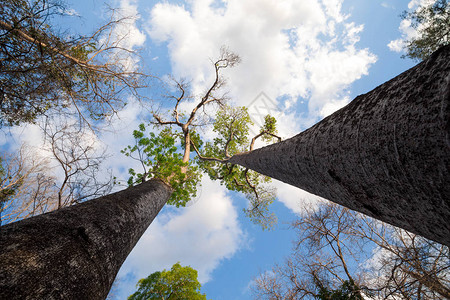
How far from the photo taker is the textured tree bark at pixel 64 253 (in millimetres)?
830

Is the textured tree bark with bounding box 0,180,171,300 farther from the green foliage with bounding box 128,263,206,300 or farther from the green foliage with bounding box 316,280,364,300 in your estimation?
the green foliage with bounding box 128,263,206,300

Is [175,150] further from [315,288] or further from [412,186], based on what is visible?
[315,288]

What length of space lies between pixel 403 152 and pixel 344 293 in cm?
847

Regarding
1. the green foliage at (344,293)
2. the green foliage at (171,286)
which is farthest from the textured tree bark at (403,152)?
the green foliage at (171,286)

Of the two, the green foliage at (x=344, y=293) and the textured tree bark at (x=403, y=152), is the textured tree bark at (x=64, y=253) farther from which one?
the green foliage at (x=344, y=293)

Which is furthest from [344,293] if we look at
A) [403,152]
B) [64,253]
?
[64,253]

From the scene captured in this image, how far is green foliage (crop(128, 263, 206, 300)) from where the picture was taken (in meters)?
11.3

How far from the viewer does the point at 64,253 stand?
1.08 m

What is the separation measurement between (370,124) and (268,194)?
1057cm

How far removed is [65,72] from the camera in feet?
12.7

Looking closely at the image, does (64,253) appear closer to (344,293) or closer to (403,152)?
(403,152)

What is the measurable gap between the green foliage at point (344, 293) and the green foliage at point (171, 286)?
7408 mm

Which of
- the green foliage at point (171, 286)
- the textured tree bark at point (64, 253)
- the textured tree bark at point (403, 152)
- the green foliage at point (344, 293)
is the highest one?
the green foliage at point (171, 286)

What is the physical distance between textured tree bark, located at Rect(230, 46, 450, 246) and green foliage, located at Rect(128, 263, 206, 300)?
42.8ft
